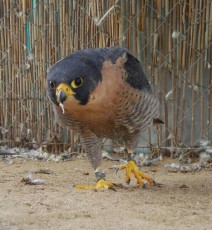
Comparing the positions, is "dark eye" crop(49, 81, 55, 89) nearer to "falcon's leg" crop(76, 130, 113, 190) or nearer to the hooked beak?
the hooked beak

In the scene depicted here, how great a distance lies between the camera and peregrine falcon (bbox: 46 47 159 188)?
371 cm

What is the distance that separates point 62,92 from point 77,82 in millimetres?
134

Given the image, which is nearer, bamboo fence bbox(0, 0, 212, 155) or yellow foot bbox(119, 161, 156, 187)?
yellow foot bbox(119, 161, 156, 187)

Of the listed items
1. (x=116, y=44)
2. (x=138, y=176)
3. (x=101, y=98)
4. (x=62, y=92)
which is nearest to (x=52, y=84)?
(x=62, y=92)

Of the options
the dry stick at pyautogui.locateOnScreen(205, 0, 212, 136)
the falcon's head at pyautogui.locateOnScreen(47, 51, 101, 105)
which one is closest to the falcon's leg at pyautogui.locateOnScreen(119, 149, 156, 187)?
the falcon's head at pyautogui.locateOnScreen(47, 51, 101, 105)

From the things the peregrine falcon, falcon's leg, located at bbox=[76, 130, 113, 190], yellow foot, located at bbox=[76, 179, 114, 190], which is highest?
the peregrine falcon

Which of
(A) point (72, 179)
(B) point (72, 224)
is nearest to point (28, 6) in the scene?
(A) point (72, 179)

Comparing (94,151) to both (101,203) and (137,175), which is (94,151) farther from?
(101,203)

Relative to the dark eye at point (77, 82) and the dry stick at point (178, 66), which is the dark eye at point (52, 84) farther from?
the dry stick at point (178, 66)

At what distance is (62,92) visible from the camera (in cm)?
362

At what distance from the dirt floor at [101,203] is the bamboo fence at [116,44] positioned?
0.78 m

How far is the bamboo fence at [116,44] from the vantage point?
18.9 ft

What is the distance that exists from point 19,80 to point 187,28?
6.49 feet

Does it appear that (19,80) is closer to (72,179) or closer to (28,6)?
(28,6)
